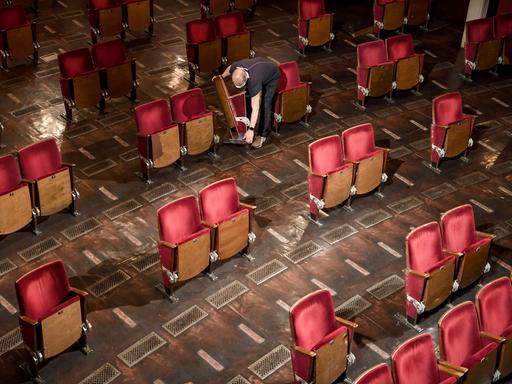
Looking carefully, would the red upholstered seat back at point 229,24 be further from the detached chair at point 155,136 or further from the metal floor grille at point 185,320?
the metal floor grille at point 185,320

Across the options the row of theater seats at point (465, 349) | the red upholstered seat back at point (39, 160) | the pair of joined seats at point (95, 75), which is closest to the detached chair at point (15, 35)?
the pair of joined seats at point (95, 75)

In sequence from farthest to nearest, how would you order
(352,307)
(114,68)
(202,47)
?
(202,47)
(114,68)
(352,307)

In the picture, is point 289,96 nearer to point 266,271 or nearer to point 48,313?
point 266,271

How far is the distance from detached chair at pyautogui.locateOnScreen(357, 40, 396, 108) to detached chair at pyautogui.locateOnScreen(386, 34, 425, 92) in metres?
0.08

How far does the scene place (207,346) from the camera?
5996mm

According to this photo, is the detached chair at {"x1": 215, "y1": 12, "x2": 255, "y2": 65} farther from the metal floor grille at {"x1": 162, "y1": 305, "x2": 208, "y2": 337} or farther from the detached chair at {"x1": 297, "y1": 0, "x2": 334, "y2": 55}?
the metal floor grille at {"x1": 162, "y1": 305, "x2": 208, "y2": 337}

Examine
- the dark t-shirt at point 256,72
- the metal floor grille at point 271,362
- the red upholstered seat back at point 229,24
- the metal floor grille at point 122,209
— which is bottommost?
the metal floor grille at point 271,362

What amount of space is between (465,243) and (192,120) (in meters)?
2.59

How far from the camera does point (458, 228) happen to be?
652 centimetres

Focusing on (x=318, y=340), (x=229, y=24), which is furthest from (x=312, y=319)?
(x=229, y=24)

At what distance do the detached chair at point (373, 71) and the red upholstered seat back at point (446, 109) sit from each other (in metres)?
0.99

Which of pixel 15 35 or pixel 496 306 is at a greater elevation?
pixel 15 35

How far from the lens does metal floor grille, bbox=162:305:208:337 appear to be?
20.1 feet

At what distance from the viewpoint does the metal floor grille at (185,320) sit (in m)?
6.12
